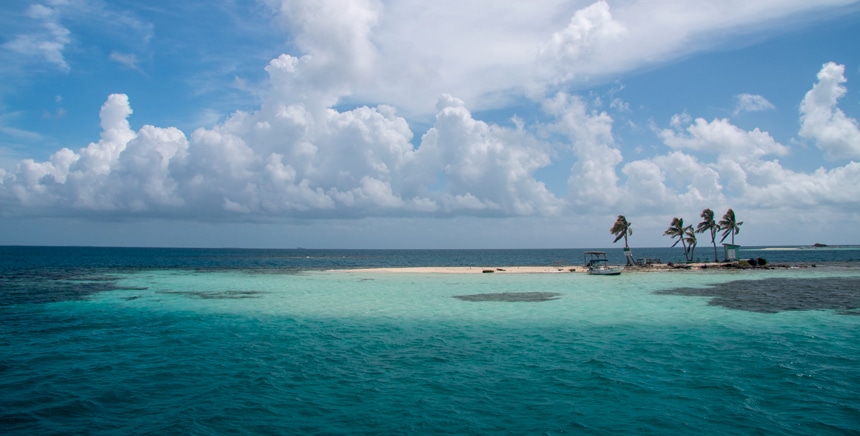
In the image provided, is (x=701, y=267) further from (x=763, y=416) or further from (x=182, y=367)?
(x=182, y=367)

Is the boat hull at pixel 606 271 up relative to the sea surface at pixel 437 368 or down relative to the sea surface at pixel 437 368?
up

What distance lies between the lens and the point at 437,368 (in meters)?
18.8

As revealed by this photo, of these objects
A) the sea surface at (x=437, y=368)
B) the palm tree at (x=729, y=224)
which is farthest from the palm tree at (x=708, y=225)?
the sea surface at (x=437, y=368)

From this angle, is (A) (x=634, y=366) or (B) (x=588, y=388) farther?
(A) (x=634, y=366)

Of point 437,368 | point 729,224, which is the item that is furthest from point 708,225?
point 437,368

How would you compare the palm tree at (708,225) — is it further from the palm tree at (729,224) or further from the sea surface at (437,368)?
the sea surface at (437,368)

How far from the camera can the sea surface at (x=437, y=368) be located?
1363 centimetres

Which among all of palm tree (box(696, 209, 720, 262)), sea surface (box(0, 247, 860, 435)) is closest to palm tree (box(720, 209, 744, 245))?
palm tree (box(696, 209, 720, 262))

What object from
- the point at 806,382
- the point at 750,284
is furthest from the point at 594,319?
the point at 750,284

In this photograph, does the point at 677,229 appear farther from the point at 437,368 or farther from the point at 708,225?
the point at 437,368

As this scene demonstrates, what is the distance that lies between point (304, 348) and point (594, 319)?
17.1 metres

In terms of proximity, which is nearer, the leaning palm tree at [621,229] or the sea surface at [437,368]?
the sea surface at [437,368]

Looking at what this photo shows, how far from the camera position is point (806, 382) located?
16562 mm

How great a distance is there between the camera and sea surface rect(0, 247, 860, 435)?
537 inches
